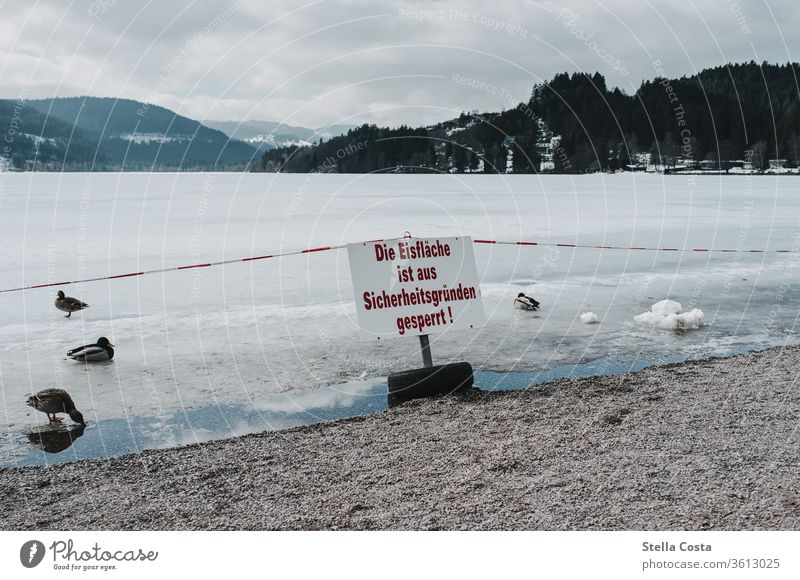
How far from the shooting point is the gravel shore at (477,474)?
11.8ft

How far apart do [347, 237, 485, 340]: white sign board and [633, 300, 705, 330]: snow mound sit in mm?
3494

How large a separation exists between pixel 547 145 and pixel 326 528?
225 ft

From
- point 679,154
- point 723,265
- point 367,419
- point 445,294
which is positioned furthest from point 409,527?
point 679,154

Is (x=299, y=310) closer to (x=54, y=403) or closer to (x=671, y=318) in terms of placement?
(x=54, y=403)

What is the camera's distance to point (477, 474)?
4105 millimetres

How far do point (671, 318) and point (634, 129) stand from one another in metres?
72.5

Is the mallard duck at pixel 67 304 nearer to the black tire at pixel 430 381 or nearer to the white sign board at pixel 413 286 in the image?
the white sign board at pixel 413 286

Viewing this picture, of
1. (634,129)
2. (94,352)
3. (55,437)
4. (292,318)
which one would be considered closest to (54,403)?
(55,437)

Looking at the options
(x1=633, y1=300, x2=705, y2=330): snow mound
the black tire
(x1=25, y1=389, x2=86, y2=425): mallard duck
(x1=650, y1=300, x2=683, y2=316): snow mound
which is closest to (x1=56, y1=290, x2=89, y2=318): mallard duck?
(x1=25, y1=389, x2=86, y2=425): mallard duck

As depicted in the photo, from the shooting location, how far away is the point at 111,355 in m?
7.37

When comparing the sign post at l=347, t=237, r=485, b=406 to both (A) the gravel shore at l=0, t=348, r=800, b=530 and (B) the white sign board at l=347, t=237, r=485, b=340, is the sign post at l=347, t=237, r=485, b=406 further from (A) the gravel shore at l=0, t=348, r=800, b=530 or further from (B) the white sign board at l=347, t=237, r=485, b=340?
(A) the gravel shore at l=0, t=348, r=800, b=530

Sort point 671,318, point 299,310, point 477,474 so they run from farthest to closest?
point 299,310, point 671,318, point 477,474

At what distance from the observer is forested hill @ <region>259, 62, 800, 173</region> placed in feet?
159
